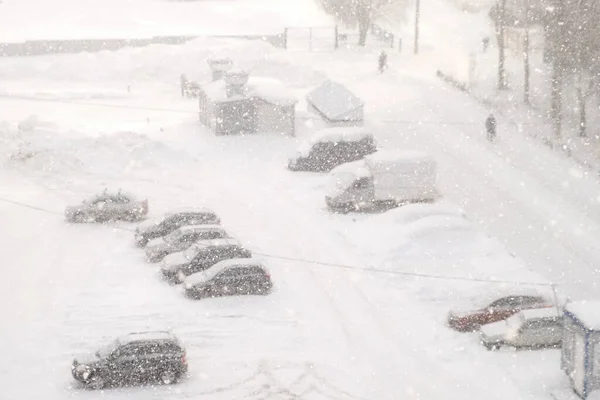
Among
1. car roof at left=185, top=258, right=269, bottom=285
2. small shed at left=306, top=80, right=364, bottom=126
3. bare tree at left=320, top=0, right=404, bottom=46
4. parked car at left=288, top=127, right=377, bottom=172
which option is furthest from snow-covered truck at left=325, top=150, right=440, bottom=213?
bare tree at left=320, top=0, right=404, bottom=46

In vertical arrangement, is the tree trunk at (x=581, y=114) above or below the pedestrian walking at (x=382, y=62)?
below

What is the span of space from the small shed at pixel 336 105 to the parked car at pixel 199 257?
18275 mm

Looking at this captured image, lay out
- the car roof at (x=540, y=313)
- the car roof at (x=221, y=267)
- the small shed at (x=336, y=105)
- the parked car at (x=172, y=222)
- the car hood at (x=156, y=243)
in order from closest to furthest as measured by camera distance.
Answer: the car roof at (x=540, y=313)
the car roof at (x=221, y=267)
the car hood at (x=156, y=243)
the parked car at (x=172, y=222)
the small shed at (x=336, y=105)

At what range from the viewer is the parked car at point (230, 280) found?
95.5 feet

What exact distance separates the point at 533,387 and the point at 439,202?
14.6 m

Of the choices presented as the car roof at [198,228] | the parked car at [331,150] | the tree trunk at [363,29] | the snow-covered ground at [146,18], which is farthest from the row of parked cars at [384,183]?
the snow-covered ground at [146,18]

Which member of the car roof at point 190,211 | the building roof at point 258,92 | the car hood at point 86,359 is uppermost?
the building roof at point 258,92

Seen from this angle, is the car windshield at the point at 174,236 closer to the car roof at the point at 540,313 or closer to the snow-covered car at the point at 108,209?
the snow-covered car at the point at 108,209

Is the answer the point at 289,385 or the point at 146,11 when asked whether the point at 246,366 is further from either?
the point at 146,11

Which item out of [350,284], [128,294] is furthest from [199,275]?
[350,284]

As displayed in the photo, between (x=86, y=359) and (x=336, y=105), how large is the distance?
93.4 feet

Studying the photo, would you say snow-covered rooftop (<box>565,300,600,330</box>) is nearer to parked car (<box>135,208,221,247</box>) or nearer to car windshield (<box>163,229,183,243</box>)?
car windshield (<box>163,229,183,243</box>)

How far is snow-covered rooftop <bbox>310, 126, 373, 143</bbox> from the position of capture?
4378 centimetres

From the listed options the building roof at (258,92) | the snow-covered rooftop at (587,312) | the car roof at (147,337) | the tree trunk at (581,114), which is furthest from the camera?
the tree trunk at (581,114)
